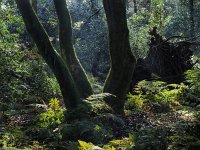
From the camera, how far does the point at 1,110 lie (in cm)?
860

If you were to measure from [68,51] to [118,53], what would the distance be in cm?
208

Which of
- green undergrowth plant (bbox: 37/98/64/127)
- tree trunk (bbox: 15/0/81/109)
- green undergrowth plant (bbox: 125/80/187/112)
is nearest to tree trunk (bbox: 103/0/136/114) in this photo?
tree trunk (bbox: 15/0/81/109)

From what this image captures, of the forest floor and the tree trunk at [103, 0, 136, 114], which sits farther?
the tree trunk at [103, 0, 136, 114]

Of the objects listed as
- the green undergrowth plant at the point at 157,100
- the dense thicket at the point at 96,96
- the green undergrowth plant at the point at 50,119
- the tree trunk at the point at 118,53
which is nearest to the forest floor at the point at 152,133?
the dense thicket at the point at 96,96

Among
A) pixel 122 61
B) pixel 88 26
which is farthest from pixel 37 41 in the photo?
pixel 88 26

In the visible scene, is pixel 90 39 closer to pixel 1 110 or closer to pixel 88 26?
pixel 88 26

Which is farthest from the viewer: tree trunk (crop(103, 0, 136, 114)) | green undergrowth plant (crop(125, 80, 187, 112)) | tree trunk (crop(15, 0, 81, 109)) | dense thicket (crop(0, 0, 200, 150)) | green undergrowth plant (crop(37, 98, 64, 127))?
green undergrowth plant (crop(125, 80, 187, 112))

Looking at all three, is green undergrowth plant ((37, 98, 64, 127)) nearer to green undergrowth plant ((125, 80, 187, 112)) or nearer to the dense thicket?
the dense thicket

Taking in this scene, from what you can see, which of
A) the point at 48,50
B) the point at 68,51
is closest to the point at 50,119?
the point at 48,50

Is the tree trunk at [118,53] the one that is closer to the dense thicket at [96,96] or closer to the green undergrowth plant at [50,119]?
the dense thicket at [96,96]

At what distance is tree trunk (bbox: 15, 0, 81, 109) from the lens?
762cm

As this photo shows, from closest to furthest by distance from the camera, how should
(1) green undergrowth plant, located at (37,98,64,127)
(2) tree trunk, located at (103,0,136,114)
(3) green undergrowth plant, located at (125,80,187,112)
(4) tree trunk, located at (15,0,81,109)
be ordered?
(1) green undergrowth plant, located at (37,98,64,127) → (4) tree trunk, located at (15,0,81,109) → (2) tree trunk, located at (103,0,136,114) → (3) green undergrowth plant, located at (125,80,187,112)

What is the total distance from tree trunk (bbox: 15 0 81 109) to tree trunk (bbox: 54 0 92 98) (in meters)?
1.49

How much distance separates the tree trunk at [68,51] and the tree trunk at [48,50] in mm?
1494
